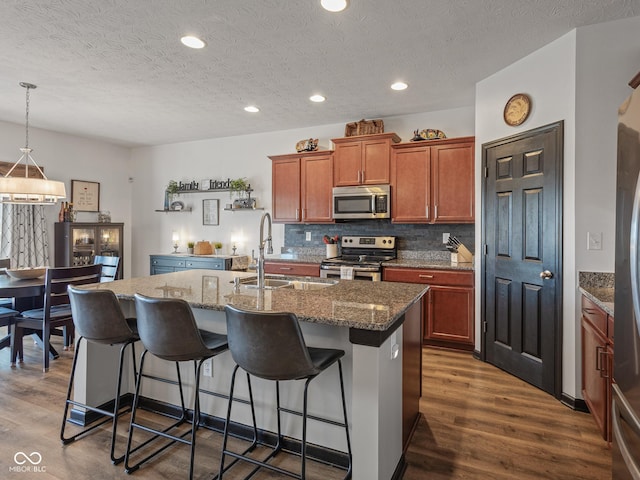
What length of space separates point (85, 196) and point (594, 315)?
6.48 meters

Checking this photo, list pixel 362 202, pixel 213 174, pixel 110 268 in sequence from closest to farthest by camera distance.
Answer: pixel 110 268, pixel 362 202, pixel 213 174

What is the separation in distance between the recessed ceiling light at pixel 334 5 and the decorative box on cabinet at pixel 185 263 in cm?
367

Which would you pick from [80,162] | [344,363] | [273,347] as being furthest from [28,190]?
[344,363]

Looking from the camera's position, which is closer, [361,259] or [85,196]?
[361,259]

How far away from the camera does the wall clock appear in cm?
311

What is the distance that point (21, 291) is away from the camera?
3232mm

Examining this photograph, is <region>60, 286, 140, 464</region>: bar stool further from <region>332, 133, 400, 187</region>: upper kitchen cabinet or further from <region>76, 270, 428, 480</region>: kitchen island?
<region>332, 133, 400, 187</region>: upper kitchen cabinet

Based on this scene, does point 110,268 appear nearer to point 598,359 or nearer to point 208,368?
point 208,368

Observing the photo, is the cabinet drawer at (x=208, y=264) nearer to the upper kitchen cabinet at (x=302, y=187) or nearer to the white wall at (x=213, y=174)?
the white wall at (x=213, y=174)

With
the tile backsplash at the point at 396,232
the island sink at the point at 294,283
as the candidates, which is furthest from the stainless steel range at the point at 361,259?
the island sink at the point at 294,283

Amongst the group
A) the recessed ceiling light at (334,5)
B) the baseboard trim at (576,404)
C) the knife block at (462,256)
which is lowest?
the baseboard trim at (576,404)

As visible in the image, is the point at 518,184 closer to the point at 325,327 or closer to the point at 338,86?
the point at 338,86

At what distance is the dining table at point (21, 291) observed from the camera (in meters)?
3.17

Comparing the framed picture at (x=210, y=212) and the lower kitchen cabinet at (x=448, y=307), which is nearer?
the lower kitchen cabinet at (x=448, y=307)
